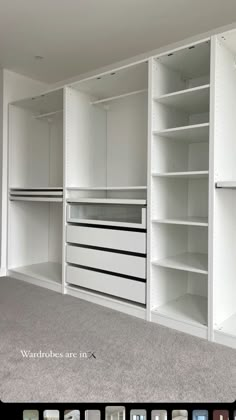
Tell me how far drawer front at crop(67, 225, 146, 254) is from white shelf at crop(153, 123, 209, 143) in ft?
2.57

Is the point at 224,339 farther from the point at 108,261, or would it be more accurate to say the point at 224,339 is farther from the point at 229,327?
the point at 108,261

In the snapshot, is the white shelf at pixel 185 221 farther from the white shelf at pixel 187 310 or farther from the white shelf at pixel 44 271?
the white shelf at pixel 44 271

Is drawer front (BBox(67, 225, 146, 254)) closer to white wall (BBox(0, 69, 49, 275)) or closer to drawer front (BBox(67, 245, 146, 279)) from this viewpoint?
drawer front (BBox(67, 245, 146, 279))

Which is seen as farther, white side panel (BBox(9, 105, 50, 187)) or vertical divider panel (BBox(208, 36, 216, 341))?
white side panel (BBox(9, 105, 50, 187))

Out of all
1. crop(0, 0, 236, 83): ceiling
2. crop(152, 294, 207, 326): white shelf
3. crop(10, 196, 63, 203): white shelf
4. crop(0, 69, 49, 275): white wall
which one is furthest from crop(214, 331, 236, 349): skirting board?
crop(0, 69, 49, 275): white wall

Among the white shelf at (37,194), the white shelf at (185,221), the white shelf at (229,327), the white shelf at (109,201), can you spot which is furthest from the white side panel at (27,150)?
the white shelf at (229,327)

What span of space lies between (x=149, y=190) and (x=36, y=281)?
1731mm

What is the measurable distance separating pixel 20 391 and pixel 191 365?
920 millimetres

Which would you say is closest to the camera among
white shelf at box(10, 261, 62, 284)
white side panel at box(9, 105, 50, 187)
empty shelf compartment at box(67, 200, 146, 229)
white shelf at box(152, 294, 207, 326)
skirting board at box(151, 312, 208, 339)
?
skirting board at box(151, 312, 208, 339)

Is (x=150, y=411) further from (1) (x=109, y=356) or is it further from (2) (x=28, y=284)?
(2) (x=28, y=284)

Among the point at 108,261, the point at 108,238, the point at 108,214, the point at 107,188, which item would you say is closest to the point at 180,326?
the point at 108,261

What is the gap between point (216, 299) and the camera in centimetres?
221

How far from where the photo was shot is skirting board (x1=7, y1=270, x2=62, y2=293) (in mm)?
3250

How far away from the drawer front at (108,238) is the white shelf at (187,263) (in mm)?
191
